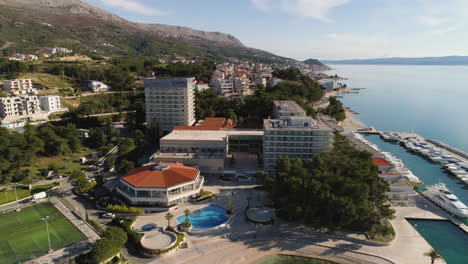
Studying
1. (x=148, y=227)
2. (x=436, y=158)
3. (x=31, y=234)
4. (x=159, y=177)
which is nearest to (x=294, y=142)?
(x=159, y=177)

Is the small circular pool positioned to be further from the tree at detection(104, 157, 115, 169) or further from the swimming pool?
the tree at detection(104, 157, 115, 169)

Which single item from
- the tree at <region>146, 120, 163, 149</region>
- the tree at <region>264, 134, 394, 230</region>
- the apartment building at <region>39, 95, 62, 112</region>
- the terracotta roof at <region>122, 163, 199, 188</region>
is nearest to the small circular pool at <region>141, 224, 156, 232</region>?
the terracotta roof at <region>122, 163, 199, 188</region>

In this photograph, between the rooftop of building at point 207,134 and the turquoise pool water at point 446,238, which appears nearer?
the turquoise pool water at point 446,238

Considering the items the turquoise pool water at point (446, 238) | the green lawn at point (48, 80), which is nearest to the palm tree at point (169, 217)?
the turquoise pool water at point (446, 238)

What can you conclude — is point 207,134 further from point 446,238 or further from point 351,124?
point 351,124

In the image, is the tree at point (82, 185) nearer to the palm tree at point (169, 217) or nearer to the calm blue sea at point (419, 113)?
Result: the palm tree at point (169, 217)

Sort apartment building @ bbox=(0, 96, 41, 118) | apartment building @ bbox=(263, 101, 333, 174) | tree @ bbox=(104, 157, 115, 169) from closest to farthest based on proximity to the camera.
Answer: apartment building @ bbox=(263, 101, 333, 174), tree @ bbox=(104, 157, 115, 169), apartment building @ bbox=(0, 96, 41, 118)
